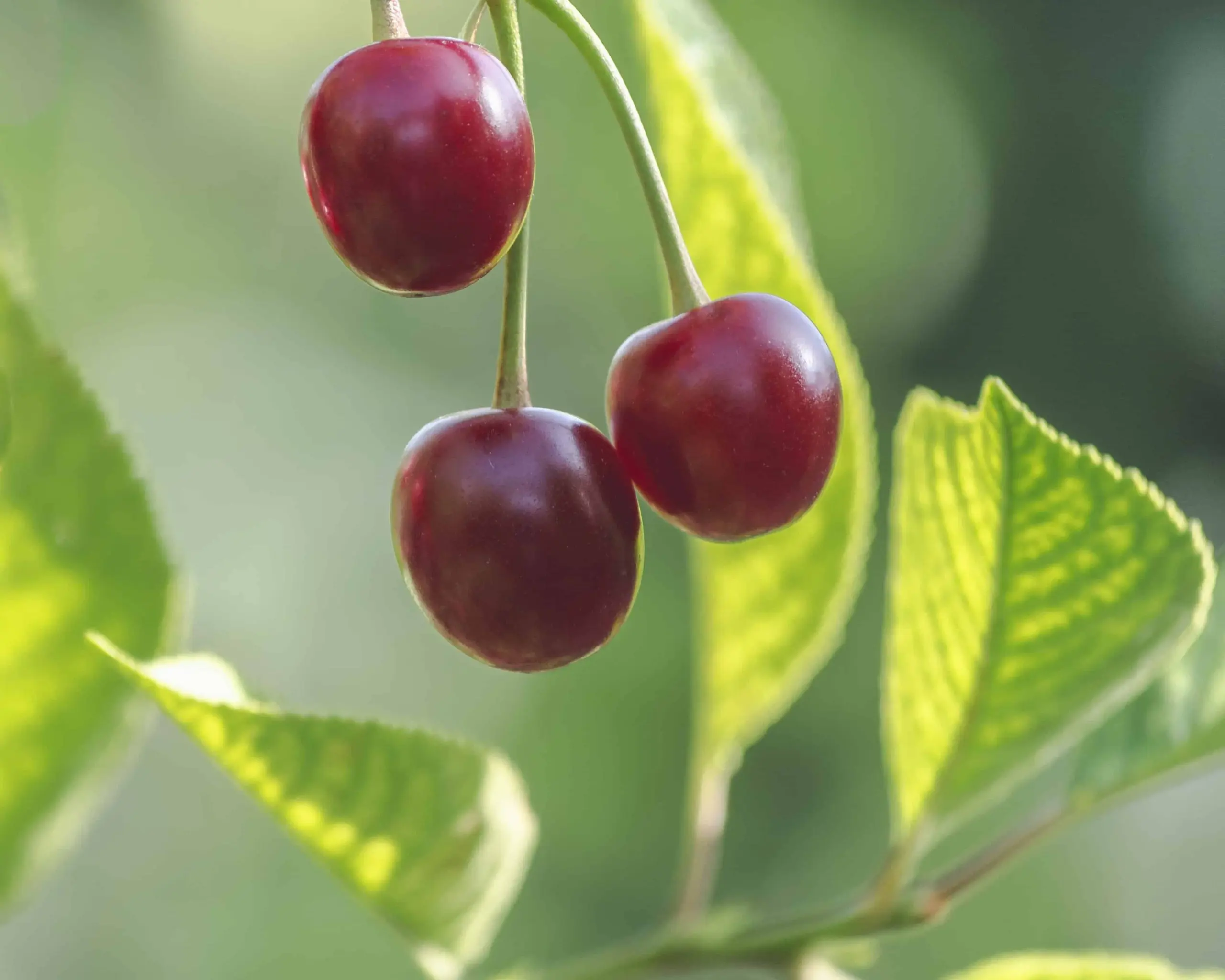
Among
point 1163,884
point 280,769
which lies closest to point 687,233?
point 280,769

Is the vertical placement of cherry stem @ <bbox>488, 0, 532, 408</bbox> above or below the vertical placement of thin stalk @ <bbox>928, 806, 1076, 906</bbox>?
above

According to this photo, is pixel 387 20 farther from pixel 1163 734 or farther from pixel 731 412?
pixel 1163 734

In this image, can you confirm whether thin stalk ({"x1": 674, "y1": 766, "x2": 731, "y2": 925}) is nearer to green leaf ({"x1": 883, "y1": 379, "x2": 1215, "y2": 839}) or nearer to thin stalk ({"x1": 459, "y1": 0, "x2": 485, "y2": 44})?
green leaf ({"x1": 883, "y1": 379, "x2": 1215, "y2": 839})

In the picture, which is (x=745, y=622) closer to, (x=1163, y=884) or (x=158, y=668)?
(x=158, y=668)

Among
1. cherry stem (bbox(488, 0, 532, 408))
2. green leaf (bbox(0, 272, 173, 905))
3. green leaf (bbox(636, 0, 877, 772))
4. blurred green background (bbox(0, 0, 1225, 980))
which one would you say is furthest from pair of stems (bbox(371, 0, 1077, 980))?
blurred green background (bbox(0, 0, 1225, 980))

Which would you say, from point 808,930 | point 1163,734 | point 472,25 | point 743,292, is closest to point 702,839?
point 808,930

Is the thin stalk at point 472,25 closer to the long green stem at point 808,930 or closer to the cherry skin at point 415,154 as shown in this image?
the cherry skin at point 415,154

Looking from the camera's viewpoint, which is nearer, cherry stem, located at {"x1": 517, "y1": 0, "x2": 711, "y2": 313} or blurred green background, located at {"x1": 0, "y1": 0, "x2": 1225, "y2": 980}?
cherry stem, located at {"x1": 517, "y1": 0, "x2": 711, "y2": 313}
